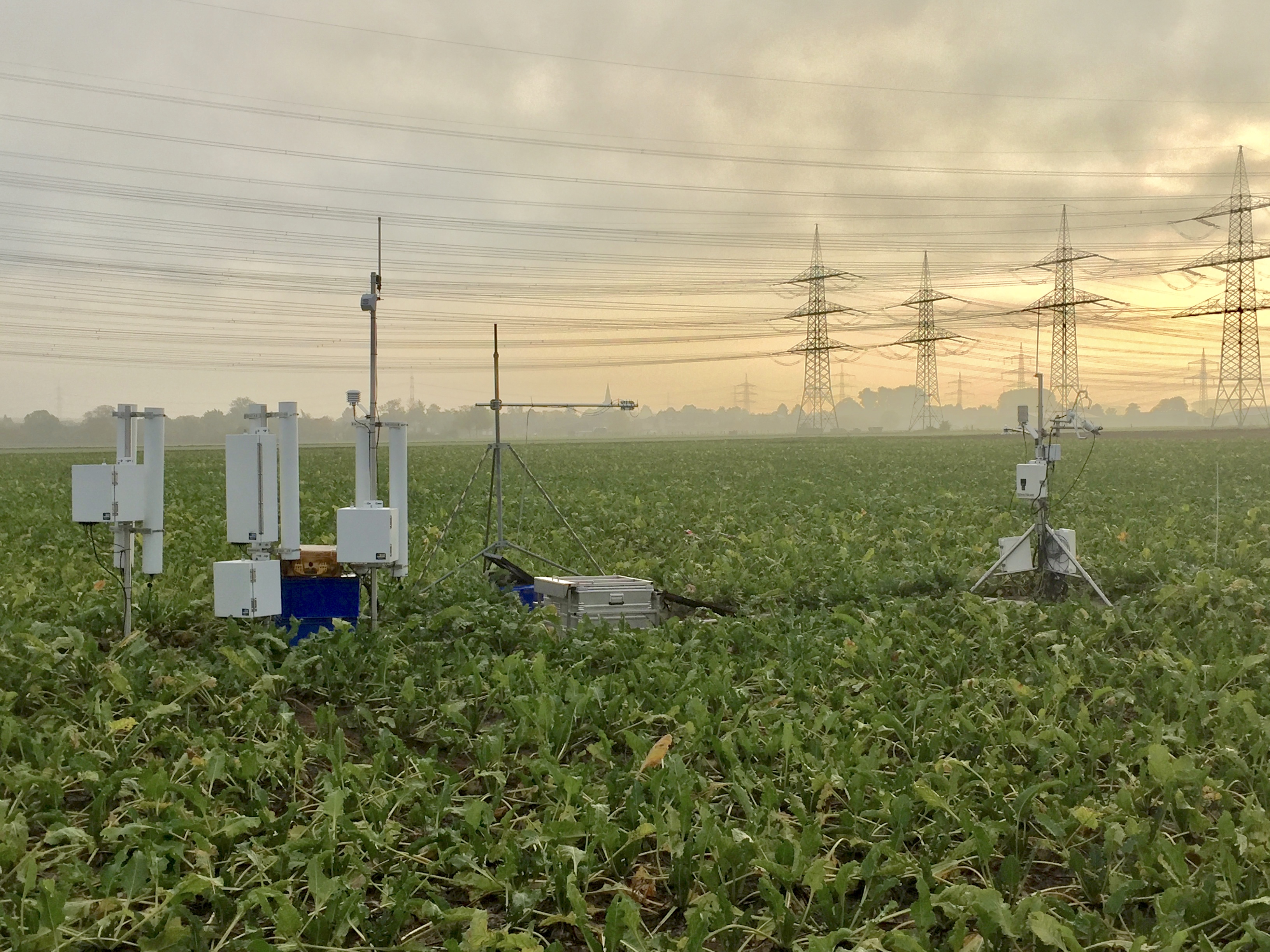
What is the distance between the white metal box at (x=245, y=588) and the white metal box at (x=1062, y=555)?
656cm

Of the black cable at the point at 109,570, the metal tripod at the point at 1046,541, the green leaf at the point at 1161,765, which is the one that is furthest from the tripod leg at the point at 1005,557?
the black cable at the point at 109,570

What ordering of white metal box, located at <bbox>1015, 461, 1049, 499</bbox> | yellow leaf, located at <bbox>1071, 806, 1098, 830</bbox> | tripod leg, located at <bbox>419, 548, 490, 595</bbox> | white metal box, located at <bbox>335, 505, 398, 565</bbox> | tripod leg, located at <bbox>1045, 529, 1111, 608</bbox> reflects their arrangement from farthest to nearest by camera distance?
white metal box, located at <bbox>1015, 461, 1049, 499</bbox> < tripod leg, located at <bbox>1045, 529, 1111, 608</bbox> < tripod leg, located at <bbox>419, 548, 490, 595</bbox> < white metal box, located at <bbox>335, 505, 398, 565</bbox> < yellow leaf, located at <bbox>1071, 806, 1098, 830</bbox>

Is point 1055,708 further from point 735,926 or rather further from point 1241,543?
point 1241,543

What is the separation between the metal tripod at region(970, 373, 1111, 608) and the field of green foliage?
0.78 meters

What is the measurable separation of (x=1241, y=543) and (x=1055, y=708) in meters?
6.88

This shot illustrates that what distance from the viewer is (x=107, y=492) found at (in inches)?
258

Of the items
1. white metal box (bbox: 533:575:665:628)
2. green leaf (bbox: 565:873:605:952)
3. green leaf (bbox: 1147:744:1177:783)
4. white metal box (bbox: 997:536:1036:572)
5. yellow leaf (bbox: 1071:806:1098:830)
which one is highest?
white metal box (bbox: 997:536:1036:572)

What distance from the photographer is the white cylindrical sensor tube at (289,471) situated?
272 inches

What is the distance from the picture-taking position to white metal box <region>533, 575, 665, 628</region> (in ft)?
26.3

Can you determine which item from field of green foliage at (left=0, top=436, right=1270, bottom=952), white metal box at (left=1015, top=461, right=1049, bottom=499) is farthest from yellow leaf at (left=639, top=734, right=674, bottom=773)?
white metal box at (left=1015, top=461, right=1049, bottom=499)

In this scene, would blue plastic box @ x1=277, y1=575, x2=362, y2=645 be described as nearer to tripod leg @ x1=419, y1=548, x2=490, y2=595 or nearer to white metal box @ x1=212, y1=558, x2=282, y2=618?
white metal box @ x1=212, y1=558, x2=282, y2=618

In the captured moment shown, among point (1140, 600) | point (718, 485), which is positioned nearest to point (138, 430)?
point (1140, 600)

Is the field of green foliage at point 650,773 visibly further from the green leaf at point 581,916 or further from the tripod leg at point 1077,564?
the tripod leg at point 1077,564

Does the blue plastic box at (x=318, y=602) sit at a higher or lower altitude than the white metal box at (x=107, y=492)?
lower
